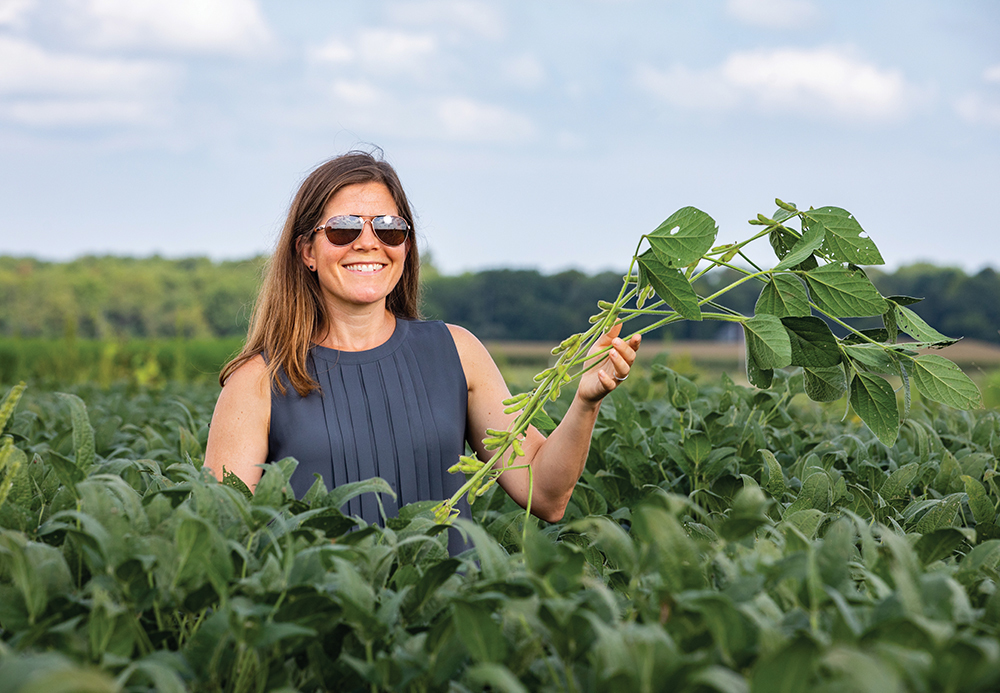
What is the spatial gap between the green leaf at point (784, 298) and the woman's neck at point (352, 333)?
138cm

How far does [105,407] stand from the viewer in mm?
4559

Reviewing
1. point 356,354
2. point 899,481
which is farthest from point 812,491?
point 356,354

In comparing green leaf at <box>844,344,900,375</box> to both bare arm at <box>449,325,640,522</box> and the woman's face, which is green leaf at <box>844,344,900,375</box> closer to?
bare arm at <box>449,325,640,522</box>

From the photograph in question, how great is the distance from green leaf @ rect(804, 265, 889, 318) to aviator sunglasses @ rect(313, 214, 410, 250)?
53.9 inches

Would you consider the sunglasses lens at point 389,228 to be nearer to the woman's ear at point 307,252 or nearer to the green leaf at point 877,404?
the woman's ear at point 307,252

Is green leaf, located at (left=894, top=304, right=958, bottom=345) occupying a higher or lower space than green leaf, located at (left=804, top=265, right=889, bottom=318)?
lower

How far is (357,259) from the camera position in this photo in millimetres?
2654

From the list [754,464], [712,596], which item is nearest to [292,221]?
[754,464]

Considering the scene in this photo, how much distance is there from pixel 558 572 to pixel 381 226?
1.75 meters

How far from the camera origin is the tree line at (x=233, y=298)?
28.7 m

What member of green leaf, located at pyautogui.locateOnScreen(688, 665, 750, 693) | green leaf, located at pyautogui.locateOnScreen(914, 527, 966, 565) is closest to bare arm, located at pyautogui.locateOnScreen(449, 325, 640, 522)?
green leaf, located at pyautogui.locateOnScreen(914, 527, 966, 565)

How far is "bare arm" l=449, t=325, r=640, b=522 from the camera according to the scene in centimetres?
207

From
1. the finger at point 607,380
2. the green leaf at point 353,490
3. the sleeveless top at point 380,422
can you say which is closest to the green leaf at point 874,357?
the finger at point 607,380

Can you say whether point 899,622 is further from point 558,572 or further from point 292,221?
point 292,221
